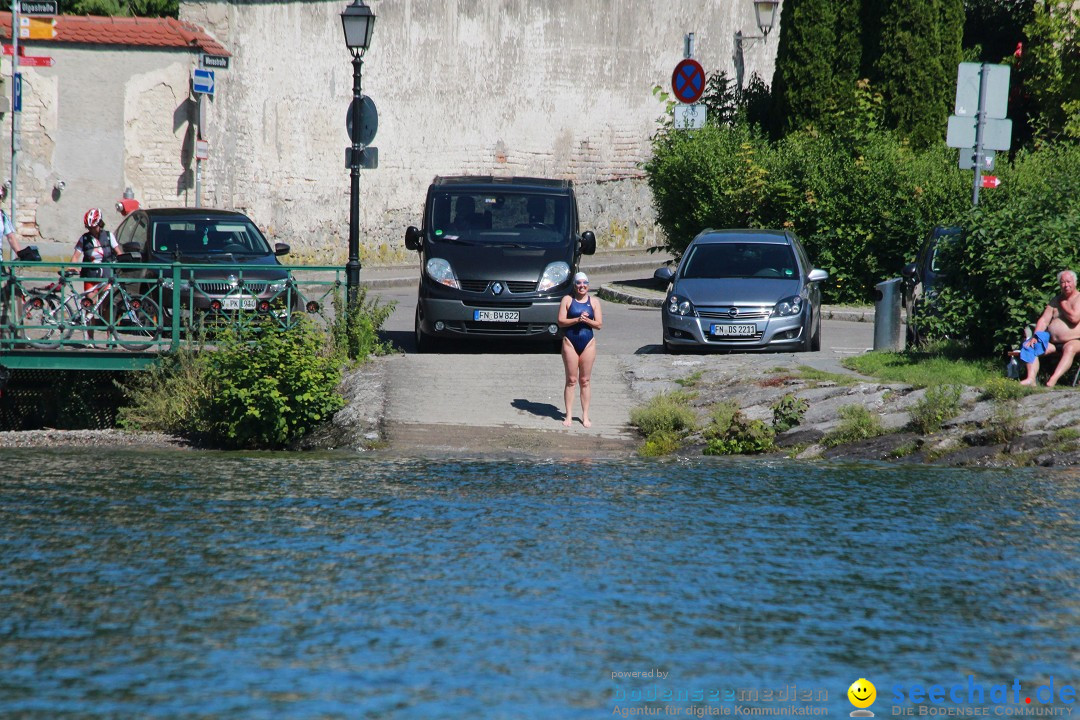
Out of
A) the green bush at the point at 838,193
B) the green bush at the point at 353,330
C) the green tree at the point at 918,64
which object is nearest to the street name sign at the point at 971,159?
the green bush at the point at 838,193

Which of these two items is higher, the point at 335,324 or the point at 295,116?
the point at 295,116

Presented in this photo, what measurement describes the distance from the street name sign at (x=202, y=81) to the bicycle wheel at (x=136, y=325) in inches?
465

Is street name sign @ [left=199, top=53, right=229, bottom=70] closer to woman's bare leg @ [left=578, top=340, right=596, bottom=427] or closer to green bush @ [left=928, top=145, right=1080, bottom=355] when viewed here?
woman's bare leg @ [left=578, top=340, right=596, bottom=427]

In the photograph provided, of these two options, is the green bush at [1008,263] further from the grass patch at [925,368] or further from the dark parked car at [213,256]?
the dark parked car at [213,256]

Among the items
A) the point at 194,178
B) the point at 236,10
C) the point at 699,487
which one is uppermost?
the point at 236,10

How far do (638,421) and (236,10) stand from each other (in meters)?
17.5

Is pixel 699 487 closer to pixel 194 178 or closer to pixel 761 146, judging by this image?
pixel 761 146

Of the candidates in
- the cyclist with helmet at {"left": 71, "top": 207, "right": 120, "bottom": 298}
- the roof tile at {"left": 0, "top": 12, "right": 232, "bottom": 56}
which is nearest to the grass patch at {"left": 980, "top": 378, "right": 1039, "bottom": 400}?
the cyclist with helmet at {"left": 71, "top": 207, "right": 120, "bottom": 298}

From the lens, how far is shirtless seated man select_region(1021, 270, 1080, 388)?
554 inches

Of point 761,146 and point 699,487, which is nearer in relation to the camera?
point 699,487

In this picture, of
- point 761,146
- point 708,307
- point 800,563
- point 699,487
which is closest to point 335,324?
point 708,307

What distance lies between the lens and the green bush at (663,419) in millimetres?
13812

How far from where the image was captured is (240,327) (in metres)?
14.8

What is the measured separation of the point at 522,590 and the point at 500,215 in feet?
32.9
